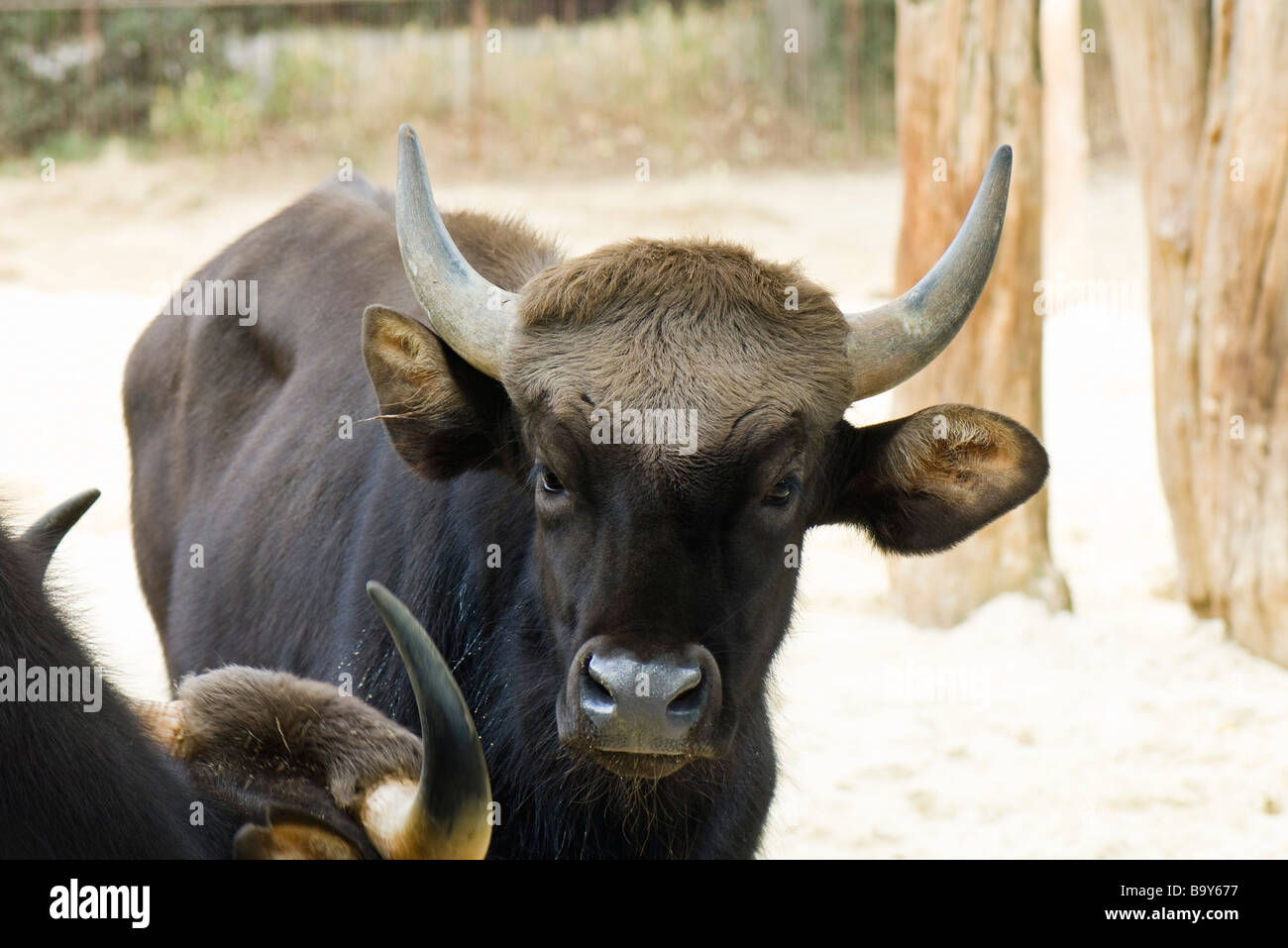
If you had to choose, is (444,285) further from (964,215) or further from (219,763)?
(964,215)

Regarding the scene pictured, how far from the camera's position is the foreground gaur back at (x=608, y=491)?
3.59m

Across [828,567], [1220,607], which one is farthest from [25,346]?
[1220,607]

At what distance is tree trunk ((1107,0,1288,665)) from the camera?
722cm

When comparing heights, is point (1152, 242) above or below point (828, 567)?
above

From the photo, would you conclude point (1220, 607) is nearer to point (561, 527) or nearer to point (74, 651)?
point (561, 527)

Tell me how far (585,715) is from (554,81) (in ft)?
76.6

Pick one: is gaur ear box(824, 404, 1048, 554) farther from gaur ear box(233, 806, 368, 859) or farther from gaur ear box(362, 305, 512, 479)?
gaur ear box(233, 806, 368, 859)

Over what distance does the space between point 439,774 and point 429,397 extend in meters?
1.76

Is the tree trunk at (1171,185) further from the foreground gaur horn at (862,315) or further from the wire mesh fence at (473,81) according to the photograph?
the wire mesh fence at (473,81)

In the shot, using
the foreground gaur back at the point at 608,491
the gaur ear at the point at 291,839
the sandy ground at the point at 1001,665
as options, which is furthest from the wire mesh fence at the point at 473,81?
the gaur ear at the point at 291,839

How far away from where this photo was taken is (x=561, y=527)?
3830 millimetres

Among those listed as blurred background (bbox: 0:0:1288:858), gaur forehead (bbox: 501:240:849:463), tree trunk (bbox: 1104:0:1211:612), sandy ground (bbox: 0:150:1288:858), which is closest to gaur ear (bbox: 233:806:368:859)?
blurred background (bbox: 0:0:1288:858)

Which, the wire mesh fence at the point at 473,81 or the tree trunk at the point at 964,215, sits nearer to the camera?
the tree trunk at the point at 964,215

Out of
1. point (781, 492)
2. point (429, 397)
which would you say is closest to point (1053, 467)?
point (781, 492)
